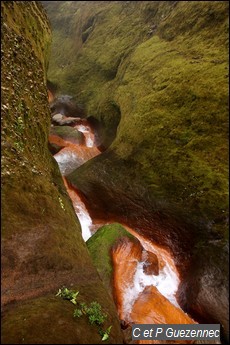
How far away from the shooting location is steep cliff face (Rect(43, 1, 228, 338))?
530 inches

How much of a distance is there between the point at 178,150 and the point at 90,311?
9841 millimetres

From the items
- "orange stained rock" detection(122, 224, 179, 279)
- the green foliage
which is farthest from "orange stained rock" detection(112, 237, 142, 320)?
the green foliage

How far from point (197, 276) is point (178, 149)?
6.64 metres

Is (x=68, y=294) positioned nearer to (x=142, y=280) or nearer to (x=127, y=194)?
(x=142, y=280)

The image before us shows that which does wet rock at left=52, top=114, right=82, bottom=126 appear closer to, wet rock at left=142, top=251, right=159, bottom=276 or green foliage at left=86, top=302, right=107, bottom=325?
wet rock at left=142, top=251, right=159, bottom=276

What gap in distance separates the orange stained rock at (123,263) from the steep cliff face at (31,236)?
2183 mm

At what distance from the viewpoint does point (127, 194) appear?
1689cm

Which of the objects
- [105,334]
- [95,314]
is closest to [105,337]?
[105,334]

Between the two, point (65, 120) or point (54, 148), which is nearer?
point (54, 148)

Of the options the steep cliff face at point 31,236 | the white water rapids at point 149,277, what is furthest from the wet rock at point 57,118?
the steep cliff face at point 31,236

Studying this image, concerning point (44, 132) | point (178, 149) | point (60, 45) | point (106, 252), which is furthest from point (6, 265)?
point (60, 45)

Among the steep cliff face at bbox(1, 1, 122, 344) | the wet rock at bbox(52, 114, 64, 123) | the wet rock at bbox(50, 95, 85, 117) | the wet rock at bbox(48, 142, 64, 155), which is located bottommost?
the steep cliff face at bbox(1, 1, 122, 344)

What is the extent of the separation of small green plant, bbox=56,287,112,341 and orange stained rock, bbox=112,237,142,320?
3.48m

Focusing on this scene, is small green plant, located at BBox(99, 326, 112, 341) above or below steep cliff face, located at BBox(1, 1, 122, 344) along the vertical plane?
below
